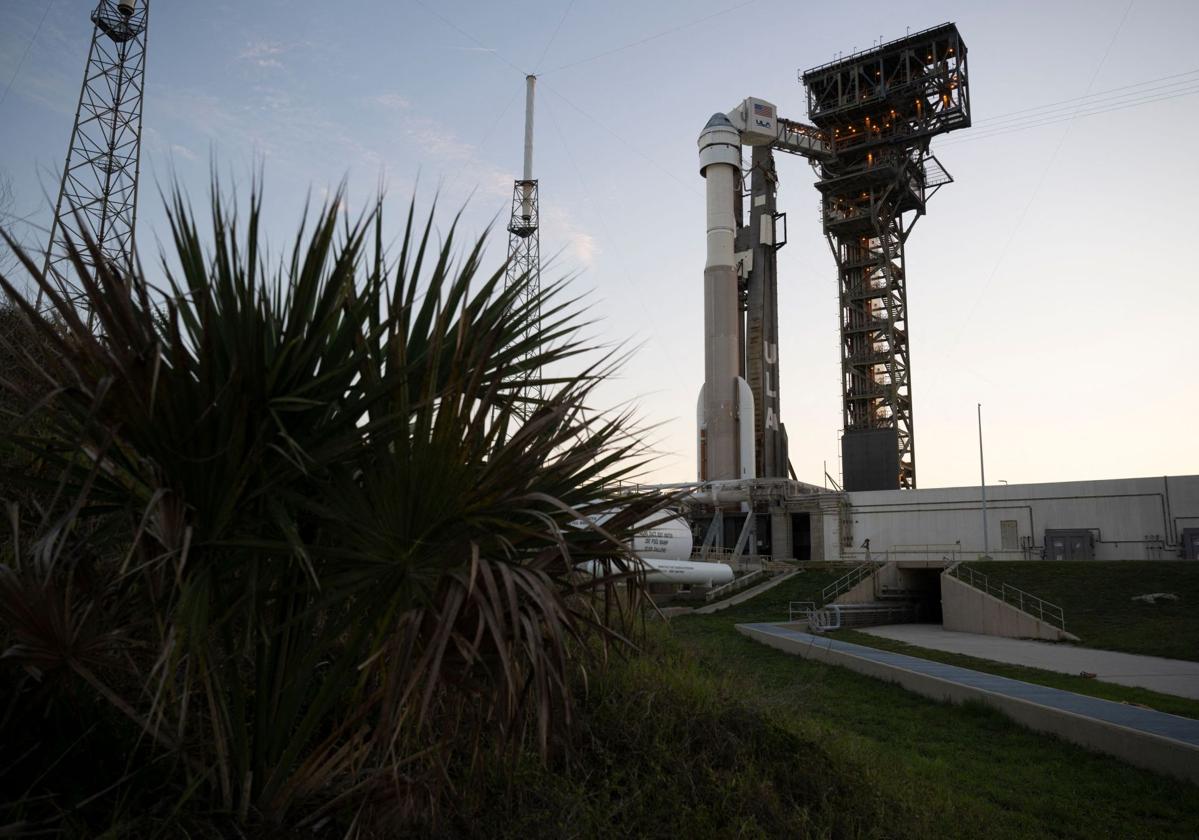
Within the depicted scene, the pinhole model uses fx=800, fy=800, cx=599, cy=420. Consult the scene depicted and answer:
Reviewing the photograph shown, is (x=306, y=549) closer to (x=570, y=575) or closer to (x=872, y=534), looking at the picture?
(x=570, y=575)

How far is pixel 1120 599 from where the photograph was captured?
2570cm

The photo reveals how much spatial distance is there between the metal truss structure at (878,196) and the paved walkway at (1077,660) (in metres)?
32.4

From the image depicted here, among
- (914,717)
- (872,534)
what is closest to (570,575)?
(914,717)

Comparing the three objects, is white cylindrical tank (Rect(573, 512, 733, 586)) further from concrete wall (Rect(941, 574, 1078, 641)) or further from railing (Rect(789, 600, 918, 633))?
concrete wall (Rect(941, 574, 1078, 641))

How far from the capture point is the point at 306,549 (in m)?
3.07

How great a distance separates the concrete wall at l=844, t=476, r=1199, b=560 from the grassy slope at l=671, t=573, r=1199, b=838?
105ft

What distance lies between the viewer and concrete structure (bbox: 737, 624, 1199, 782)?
852cm

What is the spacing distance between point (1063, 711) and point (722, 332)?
128 ft

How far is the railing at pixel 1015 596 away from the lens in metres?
24.8

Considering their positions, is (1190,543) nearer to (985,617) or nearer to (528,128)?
(985,617)

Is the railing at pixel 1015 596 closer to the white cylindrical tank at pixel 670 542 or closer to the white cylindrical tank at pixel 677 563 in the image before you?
the white cylindrical tank at pixel 677 563

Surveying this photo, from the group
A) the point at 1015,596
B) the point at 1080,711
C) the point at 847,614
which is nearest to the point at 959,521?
the point at 1015,596

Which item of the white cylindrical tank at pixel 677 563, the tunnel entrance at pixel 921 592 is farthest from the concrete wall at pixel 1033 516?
the white cylindrical tank at pixel 677 563

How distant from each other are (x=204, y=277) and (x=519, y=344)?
4.39 feet
